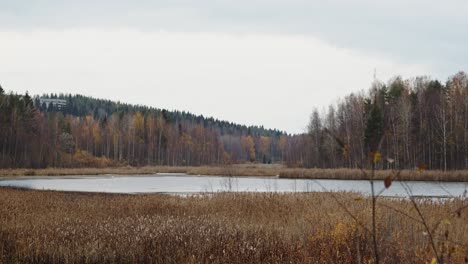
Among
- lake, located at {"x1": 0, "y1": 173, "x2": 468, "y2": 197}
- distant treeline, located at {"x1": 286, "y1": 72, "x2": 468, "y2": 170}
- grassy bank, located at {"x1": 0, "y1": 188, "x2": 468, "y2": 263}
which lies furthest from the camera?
distant treeline, located at {"x1": 286, "y1": 72, "x2": 468, "y2": 170}

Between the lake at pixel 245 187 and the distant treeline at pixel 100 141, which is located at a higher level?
the distant treeline at pixel 100 141

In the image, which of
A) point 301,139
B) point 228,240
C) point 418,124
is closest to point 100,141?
point 301,139

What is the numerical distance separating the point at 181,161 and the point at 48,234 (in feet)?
321

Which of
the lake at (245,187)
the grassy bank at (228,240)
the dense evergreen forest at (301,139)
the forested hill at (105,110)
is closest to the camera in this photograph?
the grassy bank at (228,240)

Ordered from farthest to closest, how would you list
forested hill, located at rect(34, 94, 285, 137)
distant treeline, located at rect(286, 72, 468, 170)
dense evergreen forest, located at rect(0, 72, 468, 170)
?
forested hill, located at rect(34, 94, 285, 137)
dense evergreen forest, located at rect(0, 72, 468, 170)
distant treeline, located at rect(286, 72, 468, 170)

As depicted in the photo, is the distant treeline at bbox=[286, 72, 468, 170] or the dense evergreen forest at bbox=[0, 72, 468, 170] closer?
the distant treeline at bbox=[286, 72, 468, 170]

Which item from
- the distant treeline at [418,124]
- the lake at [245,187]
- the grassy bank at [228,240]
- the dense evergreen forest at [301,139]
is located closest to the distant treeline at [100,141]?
the dense evergreen forest at [301,139]

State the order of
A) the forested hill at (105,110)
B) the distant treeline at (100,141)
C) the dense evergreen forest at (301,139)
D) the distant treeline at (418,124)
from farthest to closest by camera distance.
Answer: the forested hill at (105,110) → the distant treeline at (100,141) → the dense evergreen forest at (301,139) → the distant treeline at (418,124)

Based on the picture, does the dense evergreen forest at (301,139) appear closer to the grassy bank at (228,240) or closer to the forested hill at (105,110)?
the grassy bank at (228,240)

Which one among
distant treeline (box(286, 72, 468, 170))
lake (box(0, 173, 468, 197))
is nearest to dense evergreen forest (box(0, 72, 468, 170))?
distant treeline (box(286, 72, 468, 170))

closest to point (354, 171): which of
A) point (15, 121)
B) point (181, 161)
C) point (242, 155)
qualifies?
point (15, 121)

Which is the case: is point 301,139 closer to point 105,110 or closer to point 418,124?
point 418,124

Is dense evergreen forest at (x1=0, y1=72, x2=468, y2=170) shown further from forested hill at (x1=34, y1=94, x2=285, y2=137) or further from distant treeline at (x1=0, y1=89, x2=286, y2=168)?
Result: forested hill at (x1=34, y1=94, x2=285, y2=137)

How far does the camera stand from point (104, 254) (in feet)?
27.7
